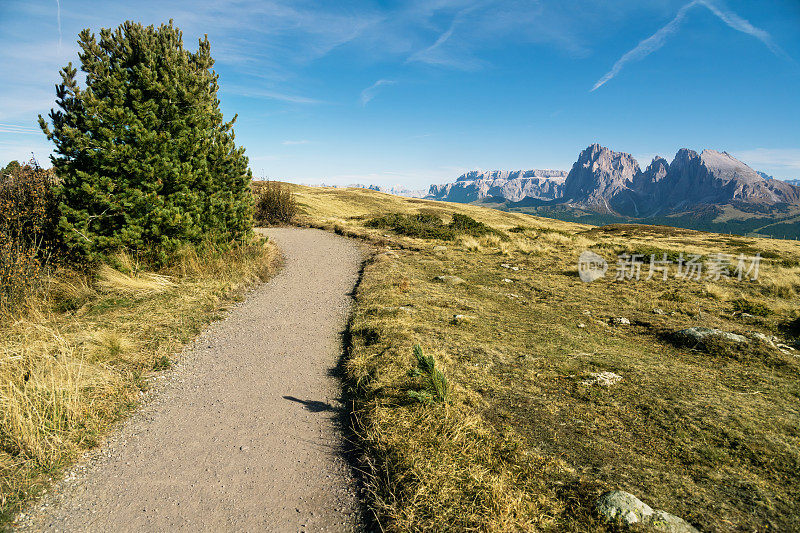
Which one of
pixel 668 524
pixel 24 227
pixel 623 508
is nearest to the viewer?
pixel 668 524

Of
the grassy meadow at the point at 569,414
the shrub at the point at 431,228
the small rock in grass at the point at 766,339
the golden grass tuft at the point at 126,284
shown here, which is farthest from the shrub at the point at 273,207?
the small rock in grass at the point at 766,339

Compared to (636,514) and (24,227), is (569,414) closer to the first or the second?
(636,514)

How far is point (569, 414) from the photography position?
494 cm

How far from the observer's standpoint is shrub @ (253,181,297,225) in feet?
92.1

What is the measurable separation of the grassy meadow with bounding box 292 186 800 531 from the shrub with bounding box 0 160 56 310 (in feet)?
24.8

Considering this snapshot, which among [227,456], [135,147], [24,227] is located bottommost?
[227,456]

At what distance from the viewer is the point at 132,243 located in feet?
32.6

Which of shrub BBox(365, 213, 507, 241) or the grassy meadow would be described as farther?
shrub BBox(365, 213, 507, 241)

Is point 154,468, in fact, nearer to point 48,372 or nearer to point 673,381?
point 48,372

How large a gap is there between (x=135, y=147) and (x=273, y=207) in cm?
1912

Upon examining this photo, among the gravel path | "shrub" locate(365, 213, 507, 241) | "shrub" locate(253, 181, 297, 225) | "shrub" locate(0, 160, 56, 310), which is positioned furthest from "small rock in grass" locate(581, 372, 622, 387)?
"shrub" locate(253, 181, 297, 225)

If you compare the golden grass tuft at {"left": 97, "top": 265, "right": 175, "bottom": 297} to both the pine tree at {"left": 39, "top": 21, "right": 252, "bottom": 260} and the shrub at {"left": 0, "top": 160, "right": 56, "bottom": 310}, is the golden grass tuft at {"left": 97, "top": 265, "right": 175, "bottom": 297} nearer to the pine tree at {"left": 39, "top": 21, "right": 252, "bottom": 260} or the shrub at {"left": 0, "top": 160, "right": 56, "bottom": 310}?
the pine tree at {"left": 39, "top": 21, "right": 252, "bottom": 260}

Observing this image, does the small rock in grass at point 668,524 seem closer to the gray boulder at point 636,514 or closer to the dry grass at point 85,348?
the gray boulder at point 636,514

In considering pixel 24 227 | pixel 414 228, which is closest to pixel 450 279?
pixel 414 228
